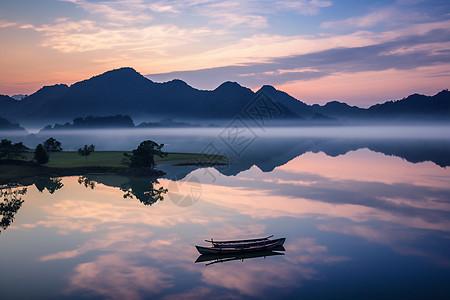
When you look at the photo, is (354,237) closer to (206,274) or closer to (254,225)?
(254,225)

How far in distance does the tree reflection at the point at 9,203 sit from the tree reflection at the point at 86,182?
12.6 meters

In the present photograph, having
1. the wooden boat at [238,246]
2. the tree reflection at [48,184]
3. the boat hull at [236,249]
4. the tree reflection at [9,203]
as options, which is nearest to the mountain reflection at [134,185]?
the tree reflection at [48,184]

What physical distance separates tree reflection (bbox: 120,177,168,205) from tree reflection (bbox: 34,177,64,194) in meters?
14.5

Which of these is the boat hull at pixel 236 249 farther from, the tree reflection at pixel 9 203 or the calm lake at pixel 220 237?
the tree reflection at pixel 9 203

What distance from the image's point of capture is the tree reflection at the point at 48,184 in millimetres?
77125

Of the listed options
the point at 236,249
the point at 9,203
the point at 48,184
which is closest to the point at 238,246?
the point at 236,249

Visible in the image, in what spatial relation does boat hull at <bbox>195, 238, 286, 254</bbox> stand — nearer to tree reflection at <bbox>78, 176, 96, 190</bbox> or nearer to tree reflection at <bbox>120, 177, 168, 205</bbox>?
tree reflection at <bbox>120, 177, 168, 205</bbox>

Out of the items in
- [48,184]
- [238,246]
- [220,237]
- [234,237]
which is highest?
[48,184]

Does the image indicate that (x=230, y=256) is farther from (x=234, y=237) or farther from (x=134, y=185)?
(x=134, y=185)

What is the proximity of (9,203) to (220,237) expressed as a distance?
4177 centimetres

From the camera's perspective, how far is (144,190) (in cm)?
7606

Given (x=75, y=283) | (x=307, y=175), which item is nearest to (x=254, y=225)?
(x=75, y=283)

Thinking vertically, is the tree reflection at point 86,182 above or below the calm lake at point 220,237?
above

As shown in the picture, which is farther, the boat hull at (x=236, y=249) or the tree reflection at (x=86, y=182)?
the tree reflection at (x=86, y=182)
